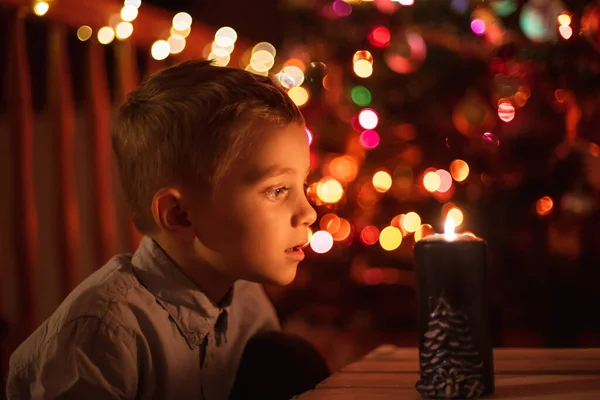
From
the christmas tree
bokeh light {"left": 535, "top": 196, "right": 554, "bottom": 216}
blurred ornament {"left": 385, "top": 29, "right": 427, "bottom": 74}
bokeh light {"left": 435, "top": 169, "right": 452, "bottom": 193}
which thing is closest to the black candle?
the christmas tree

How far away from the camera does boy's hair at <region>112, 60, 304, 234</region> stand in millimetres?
983

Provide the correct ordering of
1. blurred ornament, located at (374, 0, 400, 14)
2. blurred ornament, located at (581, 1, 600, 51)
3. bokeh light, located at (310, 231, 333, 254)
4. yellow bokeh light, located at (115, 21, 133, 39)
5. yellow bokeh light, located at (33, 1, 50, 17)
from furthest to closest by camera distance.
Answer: bokeh light, located at (310, 231, 333, 254), blurred ornament, located at (374, 0, 400, 14), yellow bokeh light, located at (115, 21, 133, 39), blurred ornament, located at (581, 1, 600, 51), yellow bokeh light, located at (33, 1, 50, 17)

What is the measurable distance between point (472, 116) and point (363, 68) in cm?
39

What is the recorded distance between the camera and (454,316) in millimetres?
726

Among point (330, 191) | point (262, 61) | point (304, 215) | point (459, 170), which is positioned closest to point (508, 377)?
point (304, 215)

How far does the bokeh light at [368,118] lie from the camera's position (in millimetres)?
2213

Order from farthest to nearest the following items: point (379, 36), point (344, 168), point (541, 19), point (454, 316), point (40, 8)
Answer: point (344, 168), point (379, 36), point (541, 19), point (40, 8), point (454, 316)

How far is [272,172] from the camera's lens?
3.24 feet

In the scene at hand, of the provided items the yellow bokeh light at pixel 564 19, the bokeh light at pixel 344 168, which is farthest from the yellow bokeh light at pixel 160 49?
the yellow bokeh light at pixel 564 19

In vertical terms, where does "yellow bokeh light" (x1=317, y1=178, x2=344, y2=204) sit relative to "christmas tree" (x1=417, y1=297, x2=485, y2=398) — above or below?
above

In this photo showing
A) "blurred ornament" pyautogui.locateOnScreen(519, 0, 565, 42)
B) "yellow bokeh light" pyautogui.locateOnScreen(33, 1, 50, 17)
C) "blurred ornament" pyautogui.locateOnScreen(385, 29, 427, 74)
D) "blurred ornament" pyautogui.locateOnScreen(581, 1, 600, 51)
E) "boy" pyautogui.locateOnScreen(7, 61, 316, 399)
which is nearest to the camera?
"boy" pyautogui.locateOnScreen(7, 61, 316, 399)

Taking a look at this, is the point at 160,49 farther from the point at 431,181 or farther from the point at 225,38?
the point at 431,181

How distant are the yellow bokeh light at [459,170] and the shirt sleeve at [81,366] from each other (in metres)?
1.30

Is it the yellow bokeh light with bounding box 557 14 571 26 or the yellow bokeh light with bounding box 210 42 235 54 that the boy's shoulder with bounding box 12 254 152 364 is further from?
the yellow bokeh light with bounding box 210 42 235 54
